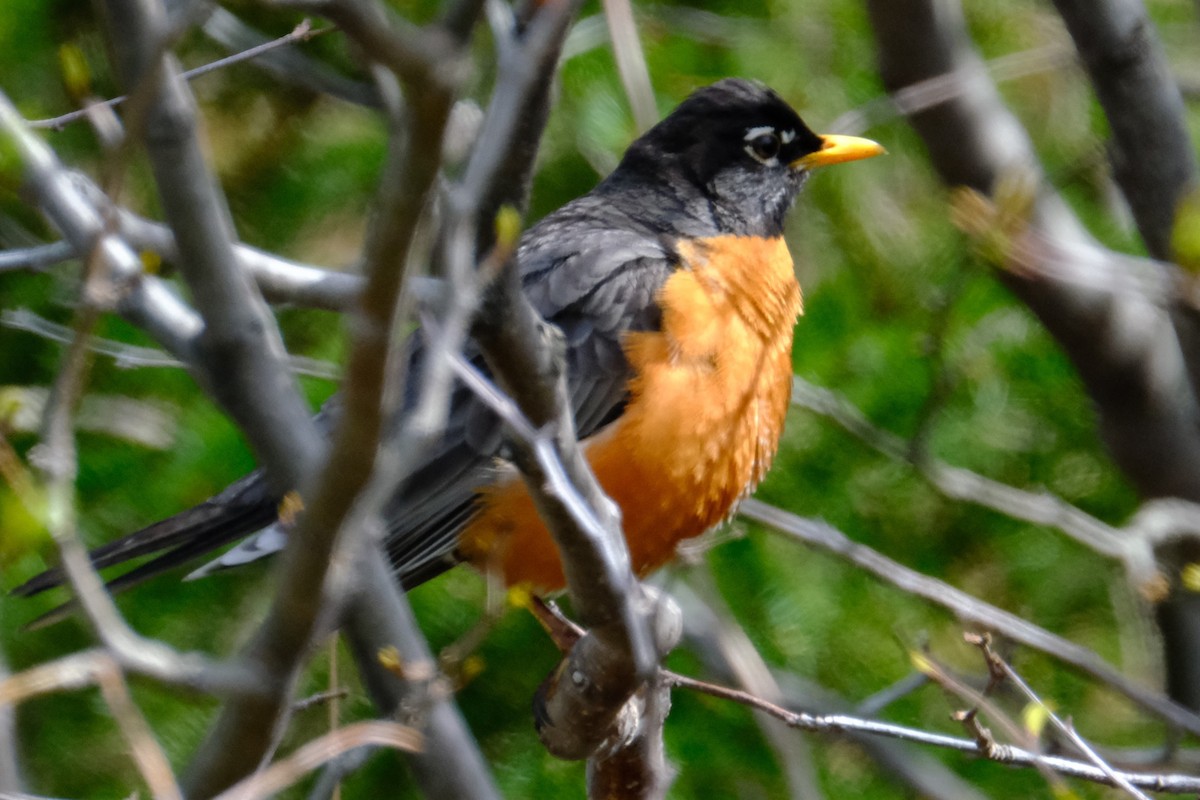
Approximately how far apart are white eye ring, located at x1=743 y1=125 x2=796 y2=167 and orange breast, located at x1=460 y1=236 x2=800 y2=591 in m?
0.67

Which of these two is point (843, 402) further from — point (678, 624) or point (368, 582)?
point (368, 582)

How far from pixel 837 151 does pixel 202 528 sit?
190 centimetres

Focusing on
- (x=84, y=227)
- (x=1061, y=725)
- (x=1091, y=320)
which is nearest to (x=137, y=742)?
(x=84, y=227)

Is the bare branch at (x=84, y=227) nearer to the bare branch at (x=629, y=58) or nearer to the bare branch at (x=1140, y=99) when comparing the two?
the bare branch at (x=629, y=58)

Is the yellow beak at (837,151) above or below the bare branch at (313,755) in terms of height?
above

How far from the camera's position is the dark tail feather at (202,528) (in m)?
3.30

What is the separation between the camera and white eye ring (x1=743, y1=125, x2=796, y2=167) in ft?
13.3

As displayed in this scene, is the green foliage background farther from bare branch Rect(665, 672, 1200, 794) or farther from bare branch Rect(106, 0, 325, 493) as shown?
bare branch Rect(106, 0, 325, 493)

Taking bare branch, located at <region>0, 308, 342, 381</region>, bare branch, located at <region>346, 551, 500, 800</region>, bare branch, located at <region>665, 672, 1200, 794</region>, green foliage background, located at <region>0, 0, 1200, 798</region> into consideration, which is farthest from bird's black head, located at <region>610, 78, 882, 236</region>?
bare branch, located at <region>346, 551, 500, 800</region>

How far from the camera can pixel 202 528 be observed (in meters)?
3.37

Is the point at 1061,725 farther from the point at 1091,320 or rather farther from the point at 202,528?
the point at 1091,320

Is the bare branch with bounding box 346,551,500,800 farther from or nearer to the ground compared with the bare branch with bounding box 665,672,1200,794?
farther from the ground

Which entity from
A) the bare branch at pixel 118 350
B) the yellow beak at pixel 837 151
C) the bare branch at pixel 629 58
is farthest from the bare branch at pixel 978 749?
the yellow beak at pixel 837 151

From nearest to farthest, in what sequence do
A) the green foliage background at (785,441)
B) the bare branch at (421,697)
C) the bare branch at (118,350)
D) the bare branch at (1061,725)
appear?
Answer: the bare branch at (421,697), the bare branch at (1061,725), the bare branch at (118,350), the green foliage background at (785,441)
